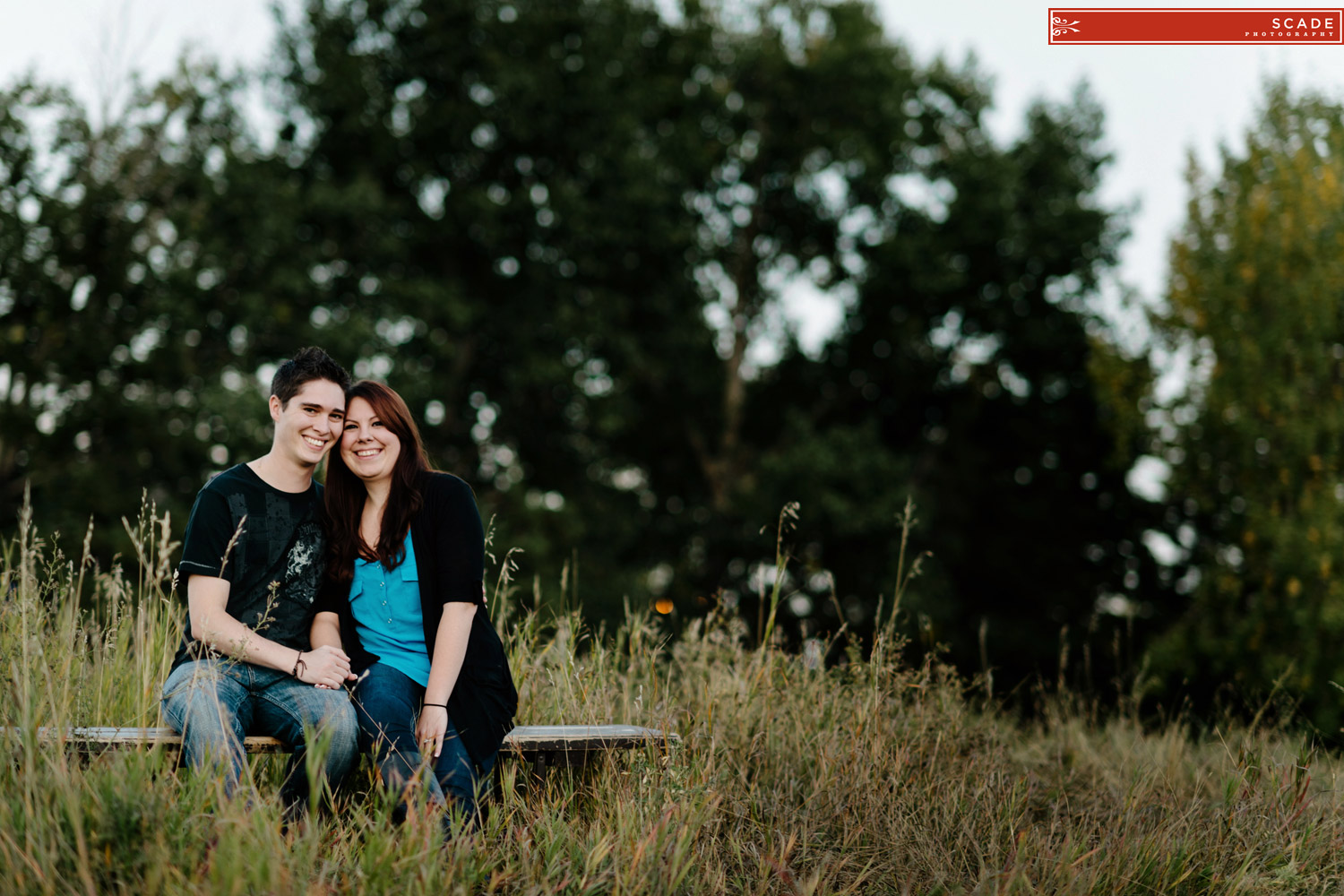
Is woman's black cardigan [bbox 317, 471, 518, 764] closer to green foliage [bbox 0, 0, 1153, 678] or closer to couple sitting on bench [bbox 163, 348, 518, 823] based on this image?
couple sitting on bench [bbox 163, 348, 518, 823]

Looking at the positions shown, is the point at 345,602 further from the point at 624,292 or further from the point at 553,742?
the point at 624,292

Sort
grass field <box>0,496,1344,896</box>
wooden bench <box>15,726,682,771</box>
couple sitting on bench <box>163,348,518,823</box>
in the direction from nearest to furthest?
grass field <box>0,496,1344,896</box>
wooden bench <box>15,726,682,771</box>
couple sitting on bench <box>163,348,518,823</box>

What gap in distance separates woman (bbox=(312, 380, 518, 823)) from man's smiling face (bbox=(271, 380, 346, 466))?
0.06 m

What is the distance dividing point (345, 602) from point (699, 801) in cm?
125

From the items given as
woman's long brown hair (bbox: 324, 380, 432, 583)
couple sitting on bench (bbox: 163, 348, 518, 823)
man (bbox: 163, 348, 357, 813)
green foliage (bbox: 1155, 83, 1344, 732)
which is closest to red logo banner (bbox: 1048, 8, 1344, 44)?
woman's long brown hair (bbox: 324, 380, 432, 583)

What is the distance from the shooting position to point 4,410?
13078mm

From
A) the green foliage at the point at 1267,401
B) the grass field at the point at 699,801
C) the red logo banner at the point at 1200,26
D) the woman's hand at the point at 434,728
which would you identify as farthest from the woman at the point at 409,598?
the green foliage at the point at 1267,401

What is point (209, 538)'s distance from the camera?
293 centimetres

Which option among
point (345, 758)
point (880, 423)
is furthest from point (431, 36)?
point (345, 758)

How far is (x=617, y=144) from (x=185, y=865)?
13704mm

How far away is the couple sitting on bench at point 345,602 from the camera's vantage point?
287 cm

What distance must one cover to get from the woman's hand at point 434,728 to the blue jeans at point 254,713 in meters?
0.19

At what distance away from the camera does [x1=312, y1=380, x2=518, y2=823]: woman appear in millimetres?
2988

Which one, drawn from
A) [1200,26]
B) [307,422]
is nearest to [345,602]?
[307,422]
